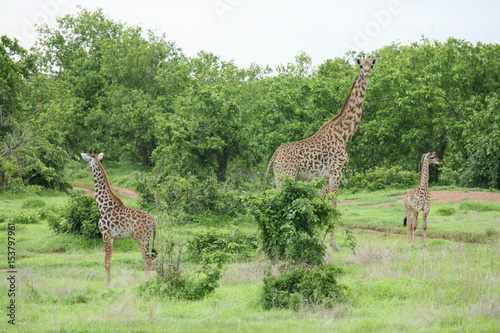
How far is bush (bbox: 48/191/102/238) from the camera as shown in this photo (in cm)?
1481

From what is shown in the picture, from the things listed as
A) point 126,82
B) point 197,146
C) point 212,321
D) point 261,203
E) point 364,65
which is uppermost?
point 126,82

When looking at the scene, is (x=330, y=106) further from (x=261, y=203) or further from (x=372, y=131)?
(x=261, y=203)

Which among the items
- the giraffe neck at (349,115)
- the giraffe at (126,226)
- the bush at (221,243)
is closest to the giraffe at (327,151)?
the giraffe neck at (349,115)

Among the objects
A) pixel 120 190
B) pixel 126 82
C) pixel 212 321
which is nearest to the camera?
pixel 212 321

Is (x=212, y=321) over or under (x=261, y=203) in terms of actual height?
under

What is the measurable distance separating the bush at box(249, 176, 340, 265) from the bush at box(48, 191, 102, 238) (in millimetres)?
6221

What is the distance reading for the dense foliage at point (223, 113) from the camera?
23.0 m

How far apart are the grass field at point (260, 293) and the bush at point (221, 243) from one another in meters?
0.57

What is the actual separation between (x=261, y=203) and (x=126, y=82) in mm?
32961

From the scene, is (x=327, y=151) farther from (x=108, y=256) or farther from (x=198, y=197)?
(x=108, y=256)

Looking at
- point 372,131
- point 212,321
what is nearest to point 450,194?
point 372,131

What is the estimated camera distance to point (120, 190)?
30312 mm

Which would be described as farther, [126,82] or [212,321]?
[126,82]

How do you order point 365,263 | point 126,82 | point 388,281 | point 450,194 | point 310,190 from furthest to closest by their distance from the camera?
point 126,82 → point 450,194 → point 365,263 → point 310,190 → point 388,281
